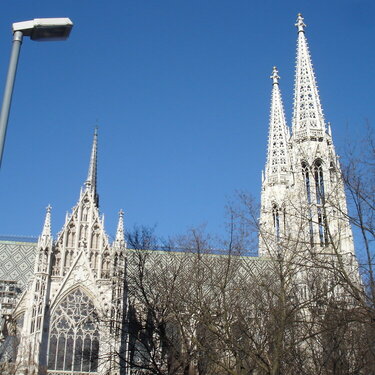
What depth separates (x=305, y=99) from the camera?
46.6m

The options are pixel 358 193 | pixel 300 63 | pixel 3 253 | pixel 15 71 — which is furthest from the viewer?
pixel 300 63

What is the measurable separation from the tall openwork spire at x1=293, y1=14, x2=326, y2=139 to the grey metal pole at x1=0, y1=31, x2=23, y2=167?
35.6 meters

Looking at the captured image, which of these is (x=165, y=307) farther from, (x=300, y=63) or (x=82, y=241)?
(x=300, y=63)

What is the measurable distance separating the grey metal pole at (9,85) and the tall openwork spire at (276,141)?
4205 cm

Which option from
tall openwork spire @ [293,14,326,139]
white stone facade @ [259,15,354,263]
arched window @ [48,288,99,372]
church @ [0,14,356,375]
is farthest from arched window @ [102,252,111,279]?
tall openwork spire @ [293,14,326,139]

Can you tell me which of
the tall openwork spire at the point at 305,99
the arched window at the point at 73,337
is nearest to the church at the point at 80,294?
the arched window at the point at 73,337

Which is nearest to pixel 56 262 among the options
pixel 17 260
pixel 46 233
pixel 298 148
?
pixel 46 233

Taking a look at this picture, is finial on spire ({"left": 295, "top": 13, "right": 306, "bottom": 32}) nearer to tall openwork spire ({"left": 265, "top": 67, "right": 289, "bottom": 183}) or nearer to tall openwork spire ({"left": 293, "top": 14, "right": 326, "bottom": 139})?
tall openwork spire ({"left": 293, "top": 14, "right": 326, "bottom": 139})

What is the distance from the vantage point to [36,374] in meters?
29.5

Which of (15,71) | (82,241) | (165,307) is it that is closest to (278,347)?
(165,307)

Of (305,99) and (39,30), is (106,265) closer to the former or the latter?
(305,99)

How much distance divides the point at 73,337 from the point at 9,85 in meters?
24.6

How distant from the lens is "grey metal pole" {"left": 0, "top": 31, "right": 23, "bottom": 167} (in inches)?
342

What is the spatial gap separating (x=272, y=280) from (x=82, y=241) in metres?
15.5
